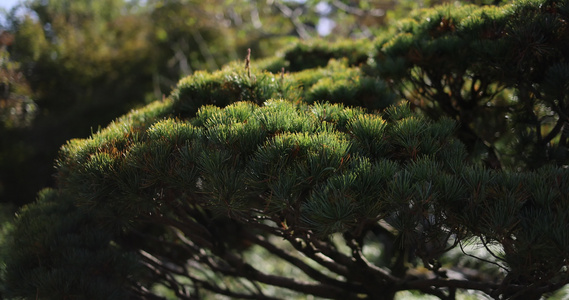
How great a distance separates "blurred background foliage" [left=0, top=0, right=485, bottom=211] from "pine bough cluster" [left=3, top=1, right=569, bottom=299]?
365 cm

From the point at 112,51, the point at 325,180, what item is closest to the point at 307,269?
the point at 325,180

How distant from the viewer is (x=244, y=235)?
3.43 m

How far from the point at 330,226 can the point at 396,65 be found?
1.54 metres

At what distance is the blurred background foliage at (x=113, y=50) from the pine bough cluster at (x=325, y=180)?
3649 millimetres

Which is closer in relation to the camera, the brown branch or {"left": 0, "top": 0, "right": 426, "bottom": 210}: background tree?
the brown branch

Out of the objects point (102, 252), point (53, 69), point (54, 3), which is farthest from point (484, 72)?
point (54, 3)

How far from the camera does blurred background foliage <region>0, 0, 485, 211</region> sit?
24.4 feet

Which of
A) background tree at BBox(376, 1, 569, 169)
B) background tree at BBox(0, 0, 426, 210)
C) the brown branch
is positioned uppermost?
background tree at BBox(0, 0, 426, 210)

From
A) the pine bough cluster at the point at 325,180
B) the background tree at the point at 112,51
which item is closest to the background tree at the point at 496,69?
the pine bough cluster at the point at 325,180

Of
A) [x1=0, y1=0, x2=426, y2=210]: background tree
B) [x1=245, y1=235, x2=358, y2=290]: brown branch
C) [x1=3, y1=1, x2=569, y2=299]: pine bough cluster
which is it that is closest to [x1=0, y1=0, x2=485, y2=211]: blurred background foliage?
[x1=0, y1=0, x2=426, y2=210]: background tree

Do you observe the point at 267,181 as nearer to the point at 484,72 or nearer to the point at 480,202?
the point at 480,202

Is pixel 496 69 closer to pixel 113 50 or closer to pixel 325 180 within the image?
pixel 325 180

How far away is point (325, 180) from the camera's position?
65.5 inches

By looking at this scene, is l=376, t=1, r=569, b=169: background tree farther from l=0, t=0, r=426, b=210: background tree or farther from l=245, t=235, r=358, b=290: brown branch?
l=0, t=0, r=426, b=210: background tree
